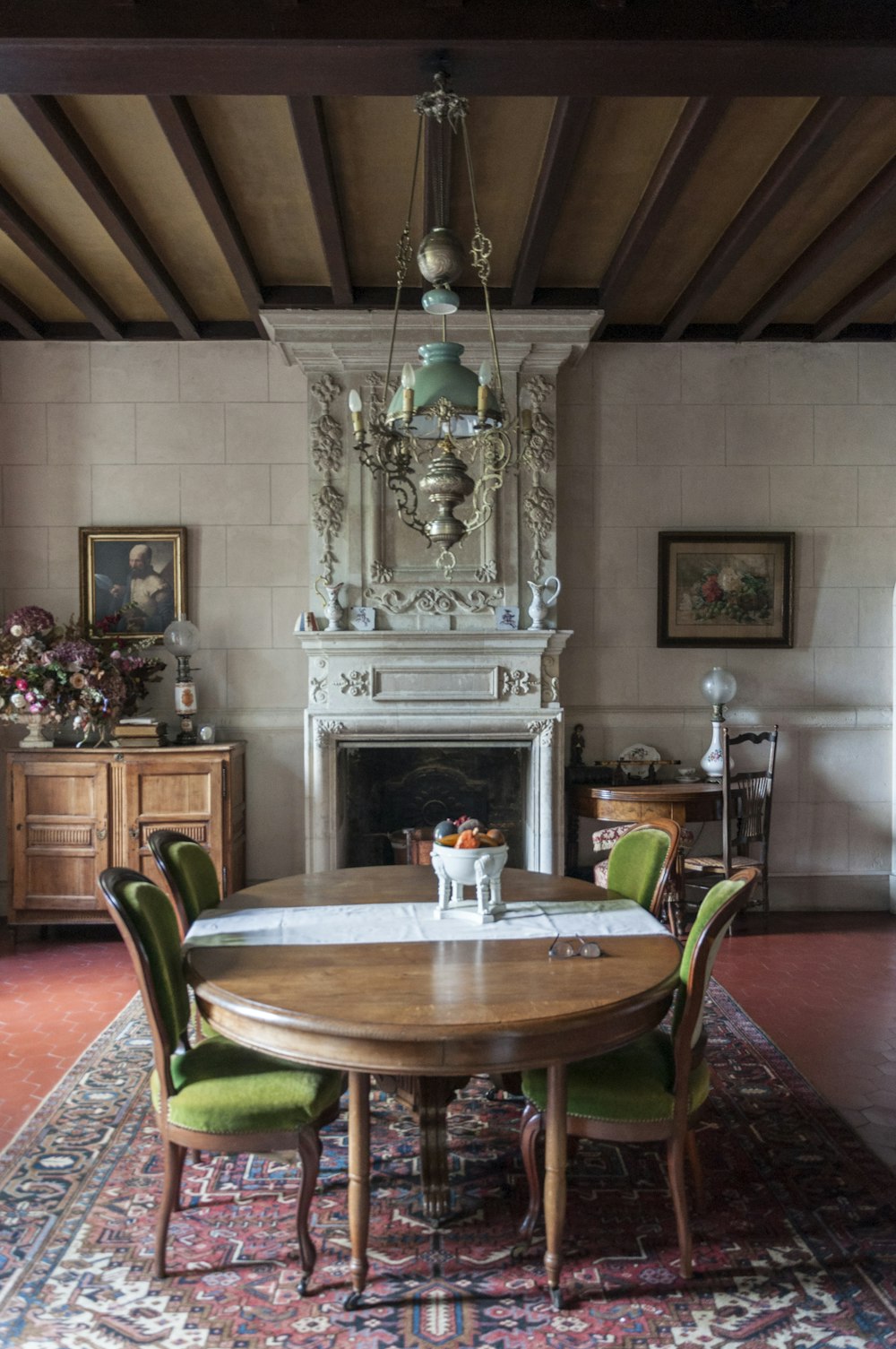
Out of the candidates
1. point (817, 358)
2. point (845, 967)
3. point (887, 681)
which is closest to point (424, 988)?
point (845, 967)

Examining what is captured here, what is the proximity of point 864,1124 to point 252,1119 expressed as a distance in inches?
83.0

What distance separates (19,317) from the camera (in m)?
5.52

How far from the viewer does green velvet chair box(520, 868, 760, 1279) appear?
2389mm

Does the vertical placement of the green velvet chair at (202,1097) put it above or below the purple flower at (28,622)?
below

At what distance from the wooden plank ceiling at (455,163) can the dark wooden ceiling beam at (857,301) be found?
19 mm

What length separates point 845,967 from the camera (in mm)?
4836

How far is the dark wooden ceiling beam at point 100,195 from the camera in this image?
3.48m

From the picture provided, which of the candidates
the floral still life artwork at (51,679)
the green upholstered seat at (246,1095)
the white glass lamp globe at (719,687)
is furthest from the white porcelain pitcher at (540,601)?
the green upholstered seat at (246,1095)

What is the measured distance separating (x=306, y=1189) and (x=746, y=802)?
369cm

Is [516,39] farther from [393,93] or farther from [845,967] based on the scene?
[845,967]

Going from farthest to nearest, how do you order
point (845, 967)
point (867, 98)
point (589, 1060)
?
point (845, 967)
point (867, 98)
point (589, 1060)

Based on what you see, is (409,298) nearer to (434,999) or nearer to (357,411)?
(357,411)

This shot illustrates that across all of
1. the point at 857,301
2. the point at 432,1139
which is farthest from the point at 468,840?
the point at 857,301

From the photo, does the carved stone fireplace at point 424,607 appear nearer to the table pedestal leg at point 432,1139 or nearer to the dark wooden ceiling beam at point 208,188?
the dark wooden ceiling beam at point 208,188
